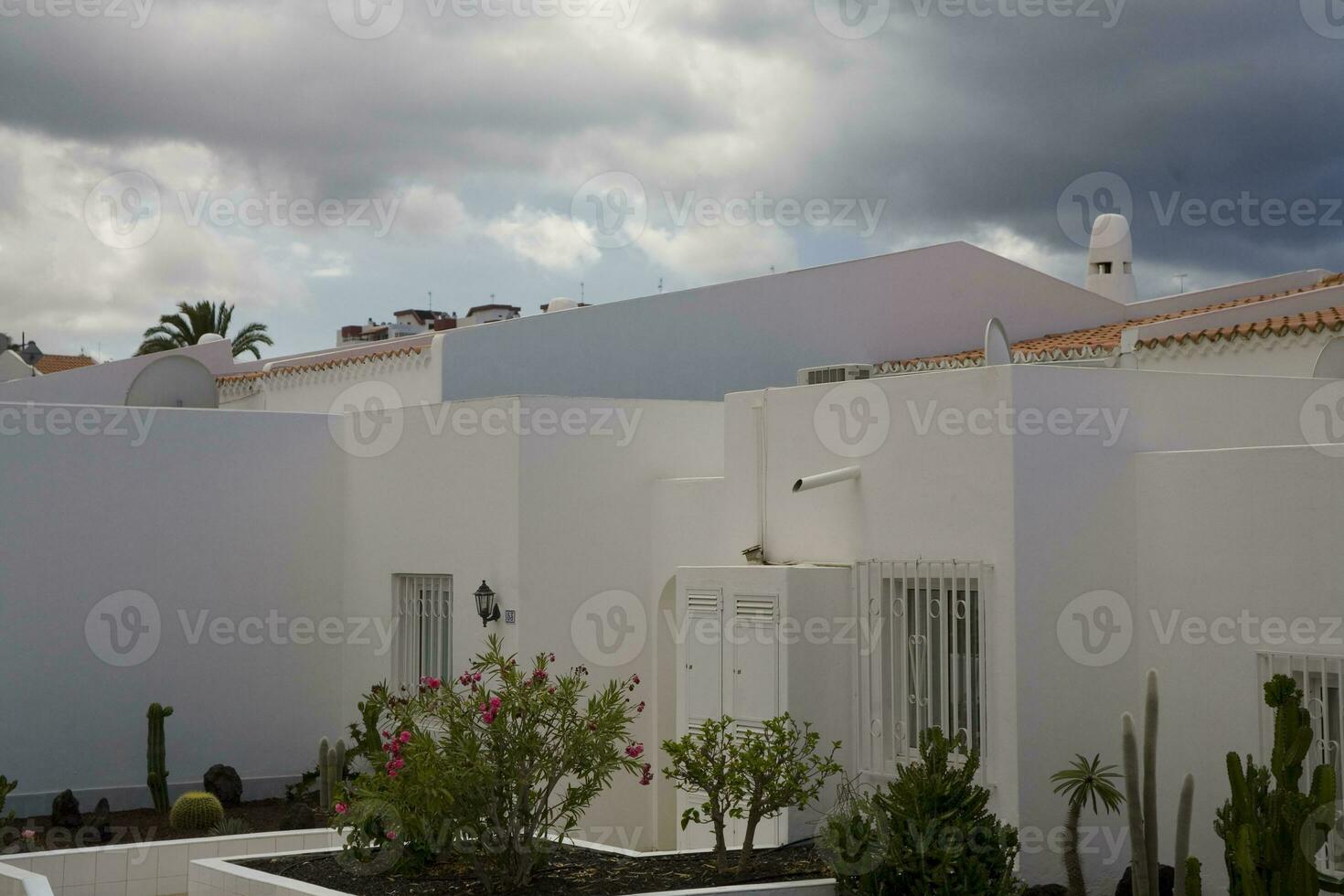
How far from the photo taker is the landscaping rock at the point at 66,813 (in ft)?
50.9

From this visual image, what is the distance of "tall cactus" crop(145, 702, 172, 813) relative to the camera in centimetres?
1631

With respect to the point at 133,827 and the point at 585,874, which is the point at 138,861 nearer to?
the point at 133,827

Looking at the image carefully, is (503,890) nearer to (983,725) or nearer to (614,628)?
(983,725)

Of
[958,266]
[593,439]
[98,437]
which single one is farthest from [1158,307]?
[98,437]

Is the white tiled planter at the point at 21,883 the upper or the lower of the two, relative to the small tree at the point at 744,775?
lower

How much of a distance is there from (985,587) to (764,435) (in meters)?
3.16

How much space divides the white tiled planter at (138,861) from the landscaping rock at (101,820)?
229 centimetres

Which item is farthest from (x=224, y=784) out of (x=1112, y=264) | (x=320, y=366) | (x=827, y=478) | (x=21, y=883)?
(x=1112, y=264)

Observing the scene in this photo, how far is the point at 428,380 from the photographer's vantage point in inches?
747

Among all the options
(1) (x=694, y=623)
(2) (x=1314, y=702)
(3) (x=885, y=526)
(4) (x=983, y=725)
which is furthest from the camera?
(1) (x=694, y=623)

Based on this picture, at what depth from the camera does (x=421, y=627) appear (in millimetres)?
17031

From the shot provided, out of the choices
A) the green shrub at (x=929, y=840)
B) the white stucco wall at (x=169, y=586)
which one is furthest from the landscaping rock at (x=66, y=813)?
the green shrub at (x=929, y=840)

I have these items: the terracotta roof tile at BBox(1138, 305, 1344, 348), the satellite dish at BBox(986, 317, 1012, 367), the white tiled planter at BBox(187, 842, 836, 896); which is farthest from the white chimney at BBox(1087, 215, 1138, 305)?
the white tiled planter at BBox(187, 842, 836, 896)

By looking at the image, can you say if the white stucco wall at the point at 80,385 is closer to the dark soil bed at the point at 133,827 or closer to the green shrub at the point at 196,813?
the dark soil bed at the point at 133,827
